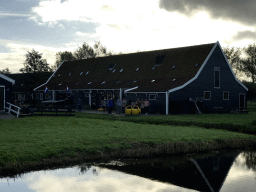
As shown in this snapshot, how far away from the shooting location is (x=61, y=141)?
14914mm

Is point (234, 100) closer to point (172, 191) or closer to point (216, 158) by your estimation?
point (216, 158)

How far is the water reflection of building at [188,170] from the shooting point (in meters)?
10.9

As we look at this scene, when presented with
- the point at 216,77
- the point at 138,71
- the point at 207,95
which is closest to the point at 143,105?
the point at 207,95

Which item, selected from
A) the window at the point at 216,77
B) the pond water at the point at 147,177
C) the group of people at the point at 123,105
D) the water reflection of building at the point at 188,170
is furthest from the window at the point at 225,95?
the pond water at the point at 147,177

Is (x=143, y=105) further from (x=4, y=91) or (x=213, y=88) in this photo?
(x=4, y=91)

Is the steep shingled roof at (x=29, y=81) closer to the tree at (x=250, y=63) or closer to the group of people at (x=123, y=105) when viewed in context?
the group of people at (x=123, y=105)

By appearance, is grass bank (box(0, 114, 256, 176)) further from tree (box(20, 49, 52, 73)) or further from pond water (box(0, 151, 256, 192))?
tree (box(20, 49, 52, 73))

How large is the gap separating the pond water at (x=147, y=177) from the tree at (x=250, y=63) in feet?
177

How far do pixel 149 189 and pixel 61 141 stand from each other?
6.07m

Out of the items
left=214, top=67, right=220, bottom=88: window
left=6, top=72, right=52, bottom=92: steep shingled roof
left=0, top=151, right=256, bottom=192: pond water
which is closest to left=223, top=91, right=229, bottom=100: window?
left=214, top=67, right=220, bottom=88: window

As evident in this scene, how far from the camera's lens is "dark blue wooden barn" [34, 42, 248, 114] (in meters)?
33.6

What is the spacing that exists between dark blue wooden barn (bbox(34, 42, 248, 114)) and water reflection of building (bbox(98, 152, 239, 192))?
1837 cm

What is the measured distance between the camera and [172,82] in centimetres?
3441

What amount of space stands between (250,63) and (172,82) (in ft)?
119
